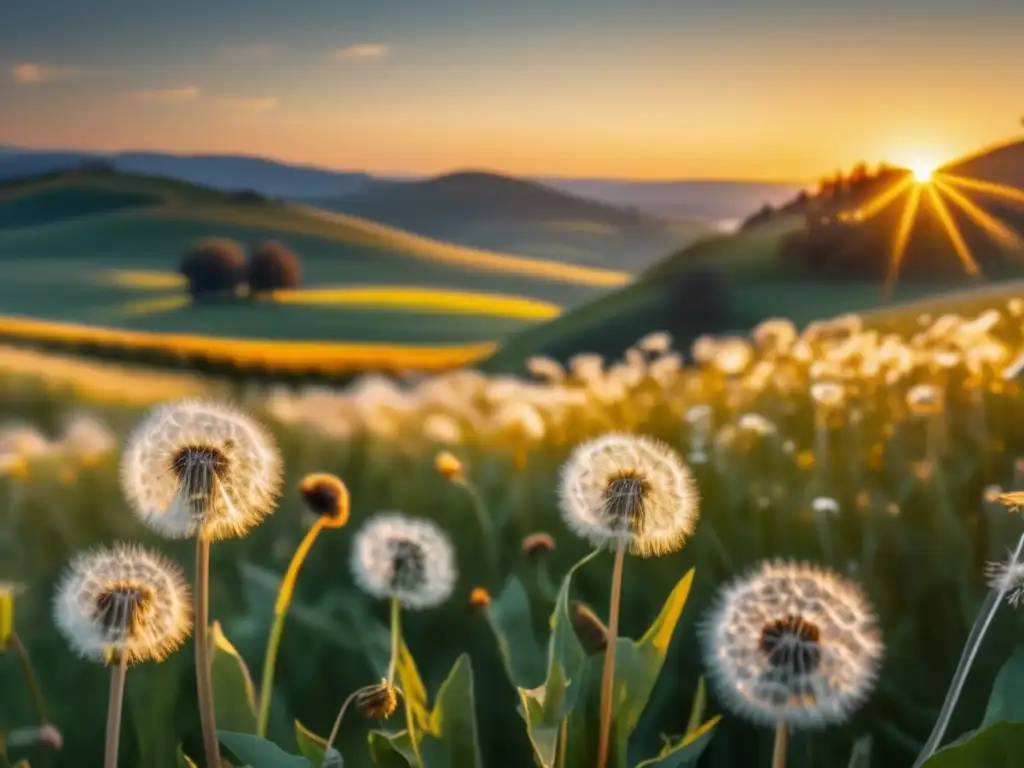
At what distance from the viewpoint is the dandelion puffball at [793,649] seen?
589mm

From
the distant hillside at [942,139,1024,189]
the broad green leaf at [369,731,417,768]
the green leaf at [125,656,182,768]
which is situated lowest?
the green leaf at [125,656,182,768]

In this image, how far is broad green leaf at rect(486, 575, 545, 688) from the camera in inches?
33.1

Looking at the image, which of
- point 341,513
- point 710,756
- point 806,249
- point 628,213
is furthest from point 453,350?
point 341,513

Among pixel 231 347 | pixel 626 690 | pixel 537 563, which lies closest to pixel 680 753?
pixel 626 690

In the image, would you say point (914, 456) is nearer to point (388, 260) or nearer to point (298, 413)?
point (298, 413)

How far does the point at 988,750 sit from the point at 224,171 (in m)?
1.53

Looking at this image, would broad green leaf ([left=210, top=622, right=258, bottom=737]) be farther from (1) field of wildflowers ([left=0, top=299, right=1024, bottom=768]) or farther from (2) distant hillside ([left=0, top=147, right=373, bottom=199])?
(2) distant hillside ([left=0, top=147, right=373, bottom=199])

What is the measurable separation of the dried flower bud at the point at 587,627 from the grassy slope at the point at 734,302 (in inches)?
47.6

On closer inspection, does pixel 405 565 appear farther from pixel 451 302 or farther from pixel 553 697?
pixel 451 302

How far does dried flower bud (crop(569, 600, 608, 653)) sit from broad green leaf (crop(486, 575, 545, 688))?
66mm

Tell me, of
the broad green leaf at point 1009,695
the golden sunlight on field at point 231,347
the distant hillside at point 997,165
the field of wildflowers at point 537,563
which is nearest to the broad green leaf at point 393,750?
the field of wildflowers at point 537,563

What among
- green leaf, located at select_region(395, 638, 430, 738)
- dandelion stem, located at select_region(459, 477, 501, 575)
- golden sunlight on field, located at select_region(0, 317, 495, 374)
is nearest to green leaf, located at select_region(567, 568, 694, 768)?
green leaf, located at select_region(395, 638, 430, 738)

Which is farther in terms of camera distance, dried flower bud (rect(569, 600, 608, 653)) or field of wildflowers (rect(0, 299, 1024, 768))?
dried flower bud (rect(569, 600, 608, 653))

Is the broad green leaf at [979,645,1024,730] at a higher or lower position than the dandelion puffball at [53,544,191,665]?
lower
